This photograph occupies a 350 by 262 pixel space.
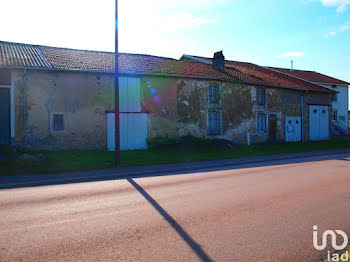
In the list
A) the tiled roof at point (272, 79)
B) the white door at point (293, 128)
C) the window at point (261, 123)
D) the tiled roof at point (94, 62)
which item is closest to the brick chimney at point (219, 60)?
the tiled roof at point (94, 62)

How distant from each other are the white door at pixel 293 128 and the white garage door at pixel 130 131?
14.6 metres

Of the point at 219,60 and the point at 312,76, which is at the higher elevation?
the point at 312,76

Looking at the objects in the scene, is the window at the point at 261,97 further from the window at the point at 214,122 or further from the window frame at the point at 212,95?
the window at the point at 214,122

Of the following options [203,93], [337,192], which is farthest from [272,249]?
[203,93]

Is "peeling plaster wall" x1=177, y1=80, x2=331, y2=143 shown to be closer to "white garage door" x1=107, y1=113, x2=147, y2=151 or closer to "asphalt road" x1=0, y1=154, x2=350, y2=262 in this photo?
"white garage door" x1=107, y1=113, x2=147, y2=151

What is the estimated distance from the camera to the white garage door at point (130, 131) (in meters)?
17.8

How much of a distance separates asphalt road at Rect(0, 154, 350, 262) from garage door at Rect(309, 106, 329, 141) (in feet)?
69.5

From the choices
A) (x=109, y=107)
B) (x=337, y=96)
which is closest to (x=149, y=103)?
(x=109, y=107)

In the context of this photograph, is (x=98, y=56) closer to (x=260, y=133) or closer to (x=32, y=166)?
(x=32, y=166)

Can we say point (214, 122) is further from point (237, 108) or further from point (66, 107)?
point (66, 107)

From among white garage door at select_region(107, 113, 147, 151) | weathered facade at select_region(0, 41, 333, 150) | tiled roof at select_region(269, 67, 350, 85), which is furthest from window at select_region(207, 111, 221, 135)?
tiled roof at select_region(269, 67, 350, 85)

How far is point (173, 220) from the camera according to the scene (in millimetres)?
5172

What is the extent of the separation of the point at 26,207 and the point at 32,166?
6277 millimetres

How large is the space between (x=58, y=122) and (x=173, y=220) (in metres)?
13.6
